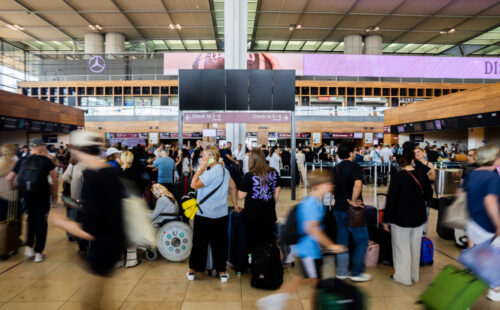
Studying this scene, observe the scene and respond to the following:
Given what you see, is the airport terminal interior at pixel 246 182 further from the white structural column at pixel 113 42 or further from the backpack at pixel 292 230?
the white structural column at pixel 113 42

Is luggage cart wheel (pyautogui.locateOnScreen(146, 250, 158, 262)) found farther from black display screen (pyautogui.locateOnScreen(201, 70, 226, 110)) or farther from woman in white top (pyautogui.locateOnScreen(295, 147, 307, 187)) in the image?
woman in white top (pyautogui.locateOnScreen(295, 147, 307, 187))

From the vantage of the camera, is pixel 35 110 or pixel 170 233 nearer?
pixel 170 233

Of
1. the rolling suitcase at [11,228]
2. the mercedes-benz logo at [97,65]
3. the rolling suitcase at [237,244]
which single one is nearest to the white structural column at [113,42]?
the mercedes-benz logo at [97,65]

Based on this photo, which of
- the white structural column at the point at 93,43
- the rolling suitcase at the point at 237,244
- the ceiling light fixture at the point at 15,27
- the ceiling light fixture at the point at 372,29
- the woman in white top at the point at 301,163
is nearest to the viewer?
the rolling suitcase at the point at 237,244

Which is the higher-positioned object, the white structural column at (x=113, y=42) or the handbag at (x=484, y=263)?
the white structural column at (x=113, y=42)

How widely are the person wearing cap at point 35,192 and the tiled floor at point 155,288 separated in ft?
0.98

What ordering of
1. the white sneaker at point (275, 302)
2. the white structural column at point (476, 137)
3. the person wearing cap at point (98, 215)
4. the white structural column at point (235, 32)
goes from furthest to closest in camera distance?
the white structural column at point (476, 137) < the white structural column at point (235, 32) < the white sneaker at point (275, 302) < the person wearing cap at point (98, 215)

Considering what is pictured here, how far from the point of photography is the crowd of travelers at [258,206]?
Answer: 2.02m

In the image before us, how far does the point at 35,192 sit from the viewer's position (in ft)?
13.9

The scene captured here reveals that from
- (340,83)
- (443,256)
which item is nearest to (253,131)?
(340,83)

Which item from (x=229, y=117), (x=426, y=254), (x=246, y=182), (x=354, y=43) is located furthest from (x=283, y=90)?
(x=354, y=43)

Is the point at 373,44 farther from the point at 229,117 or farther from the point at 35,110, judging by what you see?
the point at 35,110


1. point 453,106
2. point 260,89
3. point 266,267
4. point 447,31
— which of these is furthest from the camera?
point 447,31

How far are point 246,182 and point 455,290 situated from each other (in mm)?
2352
